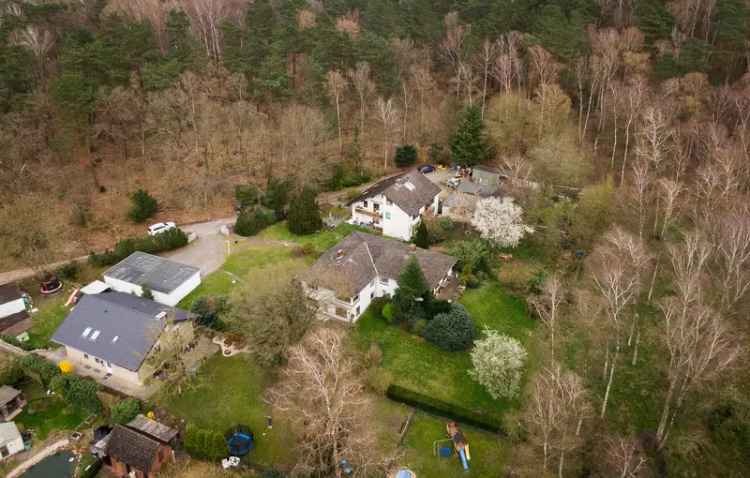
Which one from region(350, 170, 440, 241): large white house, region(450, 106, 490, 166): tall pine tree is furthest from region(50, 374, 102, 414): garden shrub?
region(450, 106, 490, 166): tall pine tree

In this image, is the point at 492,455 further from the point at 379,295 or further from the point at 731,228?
the point at 731,228

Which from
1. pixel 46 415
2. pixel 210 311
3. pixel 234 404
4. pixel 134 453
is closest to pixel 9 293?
pixel 46 415

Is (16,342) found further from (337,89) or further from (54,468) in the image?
(337,89)

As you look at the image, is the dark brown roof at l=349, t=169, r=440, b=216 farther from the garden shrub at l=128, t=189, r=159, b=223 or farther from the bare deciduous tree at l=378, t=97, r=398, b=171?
the garden shrub at l=128, t=189, r=159, b=223

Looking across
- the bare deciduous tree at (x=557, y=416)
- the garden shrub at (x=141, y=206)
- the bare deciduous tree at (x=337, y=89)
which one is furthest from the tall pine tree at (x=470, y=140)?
the bare deciduous tree at (x=557, y=416)

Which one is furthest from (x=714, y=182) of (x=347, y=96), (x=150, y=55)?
(x=150, y=55)

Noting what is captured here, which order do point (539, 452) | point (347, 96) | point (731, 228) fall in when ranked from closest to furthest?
point (539, 452)
point (731, 228)
point (347, 96)
